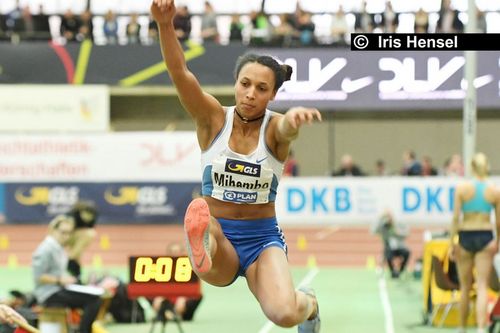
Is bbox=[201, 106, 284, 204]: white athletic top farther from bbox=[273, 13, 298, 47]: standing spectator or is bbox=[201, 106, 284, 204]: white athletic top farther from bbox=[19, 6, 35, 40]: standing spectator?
bbox=[19, 6, 35, 40]: standing spectator

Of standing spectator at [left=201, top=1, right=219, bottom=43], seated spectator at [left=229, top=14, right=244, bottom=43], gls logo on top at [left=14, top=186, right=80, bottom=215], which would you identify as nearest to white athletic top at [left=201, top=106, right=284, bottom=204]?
gls logo on top at [left=14, top=186, right=80, bottom=215]

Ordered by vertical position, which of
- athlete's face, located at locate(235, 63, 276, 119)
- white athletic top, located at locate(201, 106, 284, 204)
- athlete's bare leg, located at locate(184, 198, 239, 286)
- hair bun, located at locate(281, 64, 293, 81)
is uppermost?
hair bun, located at locate(281, 64, 293, 81)

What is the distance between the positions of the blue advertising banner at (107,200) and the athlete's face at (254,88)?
17.5 m

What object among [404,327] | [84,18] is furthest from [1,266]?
[404,327]

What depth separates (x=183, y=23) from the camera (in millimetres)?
26375

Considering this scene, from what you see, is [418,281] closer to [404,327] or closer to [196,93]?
[404,327]

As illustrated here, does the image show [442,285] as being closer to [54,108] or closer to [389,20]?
[389,20]

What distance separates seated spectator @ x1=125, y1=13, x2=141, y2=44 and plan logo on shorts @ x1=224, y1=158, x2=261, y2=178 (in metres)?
19.9

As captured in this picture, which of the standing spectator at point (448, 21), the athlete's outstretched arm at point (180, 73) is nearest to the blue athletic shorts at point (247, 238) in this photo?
the athlete's outstretched arm at point (180, 73)

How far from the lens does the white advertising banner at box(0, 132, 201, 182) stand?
2414 centimetres

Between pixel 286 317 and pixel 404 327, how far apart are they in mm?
7082

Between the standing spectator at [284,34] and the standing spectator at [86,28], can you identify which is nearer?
the standing spectator at [284,34]

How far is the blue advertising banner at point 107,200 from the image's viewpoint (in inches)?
974

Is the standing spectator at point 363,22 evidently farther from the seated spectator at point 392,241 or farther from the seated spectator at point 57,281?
the seated spectator at point 57,281
